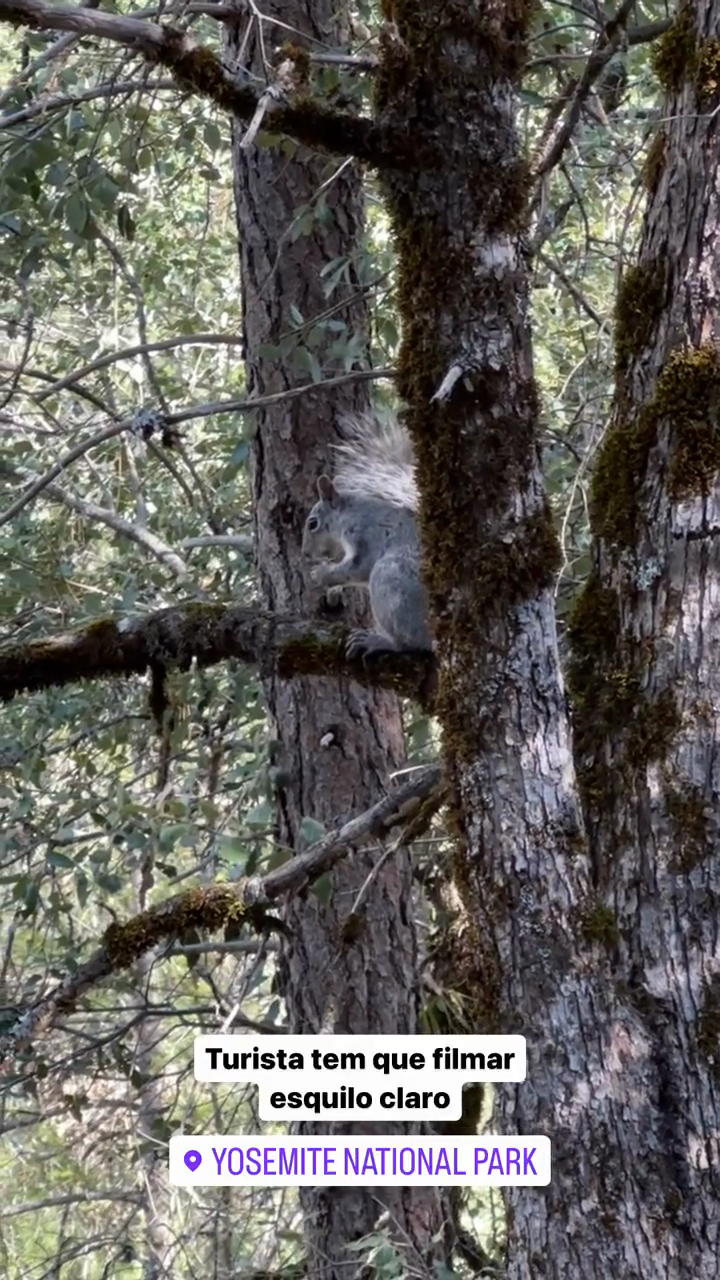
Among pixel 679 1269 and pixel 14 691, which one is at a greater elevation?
pixel 14 691

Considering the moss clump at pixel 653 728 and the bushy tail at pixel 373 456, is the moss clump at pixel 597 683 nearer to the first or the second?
the moss clump at pixel 653 728

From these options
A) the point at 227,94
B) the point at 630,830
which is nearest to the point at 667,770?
the point at 630,830

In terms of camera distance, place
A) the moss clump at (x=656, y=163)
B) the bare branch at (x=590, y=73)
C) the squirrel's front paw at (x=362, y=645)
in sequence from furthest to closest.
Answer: the squirrel's front paw at (x=362, y=645)
the bare branch at (x=590, y=73)
the moss clump at (x=656, y=163)

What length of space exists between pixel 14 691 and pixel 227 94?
1.25m

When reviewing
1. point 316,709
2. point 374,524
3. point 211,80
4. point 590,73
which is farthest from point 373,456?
point 211,80

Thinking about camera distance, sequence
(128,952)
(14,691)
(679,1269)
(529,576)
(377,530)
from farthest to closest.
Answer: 1. (377,530)
2. (14,691)
3. (128,952)
4. (529,576)
5. (679,1269)

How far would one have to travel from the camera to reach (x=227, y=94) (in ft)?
6.64

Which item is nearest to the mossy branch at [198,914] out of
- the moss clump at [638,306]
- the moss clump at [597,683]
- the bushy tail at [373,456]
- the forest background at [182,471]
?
the forest background at [182,471]

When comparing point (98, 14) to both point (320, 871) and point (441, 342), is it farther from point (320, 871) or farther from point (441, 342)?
point (320, 871)

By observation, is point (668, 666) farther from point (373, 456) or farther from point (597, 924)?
point (373, 456)

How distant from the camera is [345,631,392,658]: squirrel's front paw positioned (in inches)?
106

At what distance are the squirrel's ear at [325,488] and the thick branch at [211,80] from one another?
172 cm

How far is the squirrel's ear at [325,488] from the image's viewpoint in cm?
378

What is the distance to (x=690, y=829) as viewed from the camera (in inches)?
76.2
